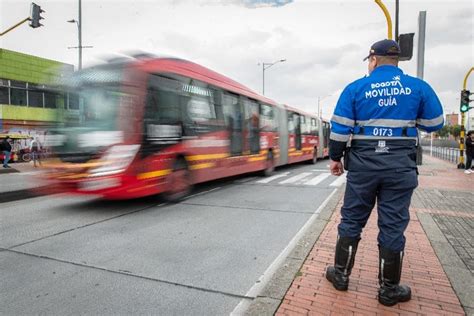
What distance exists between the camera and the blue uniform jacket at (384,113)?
10.1 ft

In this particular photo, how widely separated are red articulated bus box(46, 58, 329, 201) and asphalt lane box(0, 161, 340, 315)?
0.64 metres

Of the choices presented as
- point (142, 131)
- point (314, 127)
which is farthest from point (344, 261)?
point (314, 127)

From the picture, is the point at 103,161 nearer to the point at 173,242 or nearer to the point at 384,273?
the point at 173,242

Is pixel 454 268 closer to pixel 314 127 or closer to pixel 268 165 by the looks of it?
pixel 268 165

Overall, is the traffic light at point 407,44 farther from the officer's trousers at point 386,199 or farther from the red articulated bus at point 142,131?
the officer's trousers at point 386,199

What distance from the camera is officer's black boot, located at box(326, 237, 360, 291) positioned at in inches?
130

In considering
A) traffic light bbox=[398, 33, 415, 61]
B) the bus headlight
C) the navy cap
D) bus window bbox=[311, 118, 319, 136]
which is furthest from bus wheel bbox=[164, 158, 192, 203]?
bus window bbox=[311, 118, 319, 136]

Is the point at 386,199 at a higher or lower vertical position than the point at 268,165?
higher

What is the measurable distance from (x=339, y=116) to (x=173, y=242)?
2950mm

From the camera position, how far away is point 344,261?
11.0 ft

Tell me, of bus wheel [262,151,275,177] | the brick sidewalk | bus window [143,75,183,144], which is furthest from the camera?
bus wheel [262,151,275,177]

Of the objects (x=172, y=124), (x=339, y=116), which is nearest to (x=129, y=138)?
(x=172, y=124)

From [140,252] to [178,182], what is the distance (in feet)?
12.3

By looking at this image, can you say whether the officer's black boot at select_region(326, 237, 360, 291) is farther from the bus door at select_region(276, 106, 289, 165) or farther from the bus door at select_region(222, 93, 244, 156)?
the bus door at select_region(276, 106, 289, 165)
